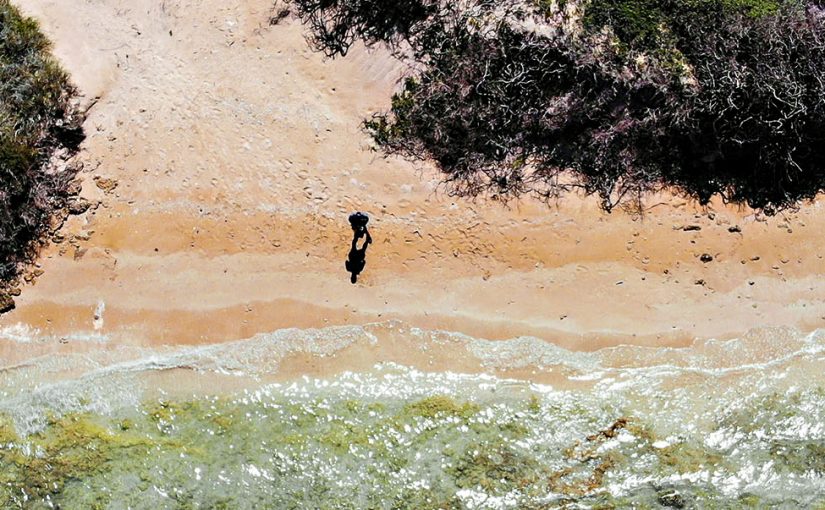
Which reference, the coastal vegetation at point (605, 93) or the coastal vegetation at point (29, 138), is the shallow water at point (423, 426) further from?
the coastal vegetation at point (605, 93)

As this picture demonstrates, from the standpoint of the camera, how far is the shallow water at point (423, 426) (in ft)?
37.0

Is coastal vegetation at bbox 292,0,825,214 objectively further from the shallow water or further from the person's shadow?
the shallow water

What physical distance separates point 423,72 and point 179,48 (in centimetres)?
331

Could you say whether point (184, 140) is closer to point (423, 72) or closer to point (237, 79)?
point (237, 79)

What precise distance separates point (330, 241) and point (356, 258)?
16.4 inches

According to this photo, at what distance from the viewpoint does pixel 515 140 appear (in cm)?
1119

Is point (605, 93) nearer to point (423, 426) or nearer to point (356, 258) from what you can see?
point (356, 258)

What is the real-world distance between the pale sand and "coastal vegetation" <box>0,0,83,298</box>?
1.46ft

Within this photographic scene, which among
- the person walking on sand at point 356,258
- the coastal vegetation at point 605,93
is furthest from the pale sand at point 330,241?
the coastal vegetation at point 605,93

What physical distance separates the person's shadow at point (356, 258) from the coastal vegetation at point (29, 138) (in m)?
3.85

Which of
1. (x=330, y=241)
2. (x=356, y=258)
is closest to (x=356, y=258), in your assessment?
(x=356, y=258)

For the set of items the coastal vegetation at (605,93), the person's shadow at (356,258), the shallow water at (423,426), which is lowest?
the shallow water at (423,426)

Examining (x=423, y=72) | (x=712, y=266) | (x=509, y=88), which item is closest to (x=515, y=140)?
(x=509, y=88)

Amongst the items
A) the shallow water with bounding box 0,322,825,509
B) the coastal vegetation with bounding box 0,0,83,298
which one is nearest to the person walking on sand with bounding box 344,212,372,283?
the shallow water with bounding box 0,322,825,509
